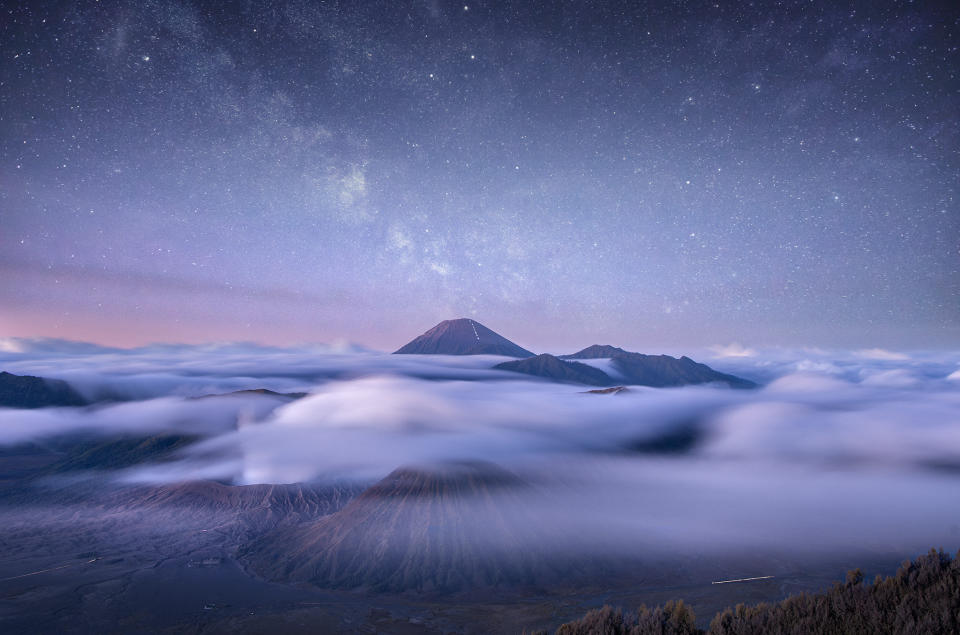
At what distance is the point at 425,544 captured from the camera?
110 metres

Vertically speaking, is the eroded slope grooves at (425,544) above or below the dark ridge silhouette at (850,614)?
below

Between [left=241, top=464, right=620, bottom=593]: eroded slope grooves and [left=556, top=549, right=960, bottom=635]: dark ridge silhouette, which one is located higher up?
[left=556, top=549, right=960, bottom=635]: dark ridge silhouette

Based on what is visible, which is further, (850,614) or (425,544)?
(425,544)

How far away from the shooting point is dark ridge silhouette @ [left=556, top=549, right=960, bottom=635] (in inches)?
745

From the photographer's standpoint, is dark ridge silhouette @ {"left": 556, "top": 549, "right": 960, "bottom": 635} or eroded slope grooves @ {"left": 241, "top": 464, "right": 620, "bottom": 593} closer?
dark ridge silhouette @ {"left": 556, "top": 549, "right": 960, "bottom": 635}

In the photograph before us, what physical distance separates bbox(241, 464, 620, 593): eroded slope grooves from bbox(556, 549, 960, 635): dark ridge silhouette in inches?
2899

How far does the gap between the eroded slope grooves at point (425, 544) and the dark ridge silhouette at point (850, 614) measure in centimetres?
7363

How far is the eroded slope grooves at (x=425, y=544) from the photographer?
→ 96.9 metres

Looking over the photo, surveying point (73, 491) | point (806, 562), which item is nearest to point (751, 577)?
point (806, 562)

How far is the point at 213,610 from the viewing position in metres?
79.9

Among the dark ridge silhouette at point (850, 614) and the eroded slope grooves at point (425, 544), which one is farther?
the eroded slope grooves at point (425, 544)

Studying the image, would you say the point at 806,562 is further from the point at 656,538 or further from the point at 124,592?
the point at 124,592

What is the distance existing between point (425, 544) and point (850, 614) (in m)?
105

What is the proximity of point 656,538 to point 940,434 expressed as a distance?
17464cm
